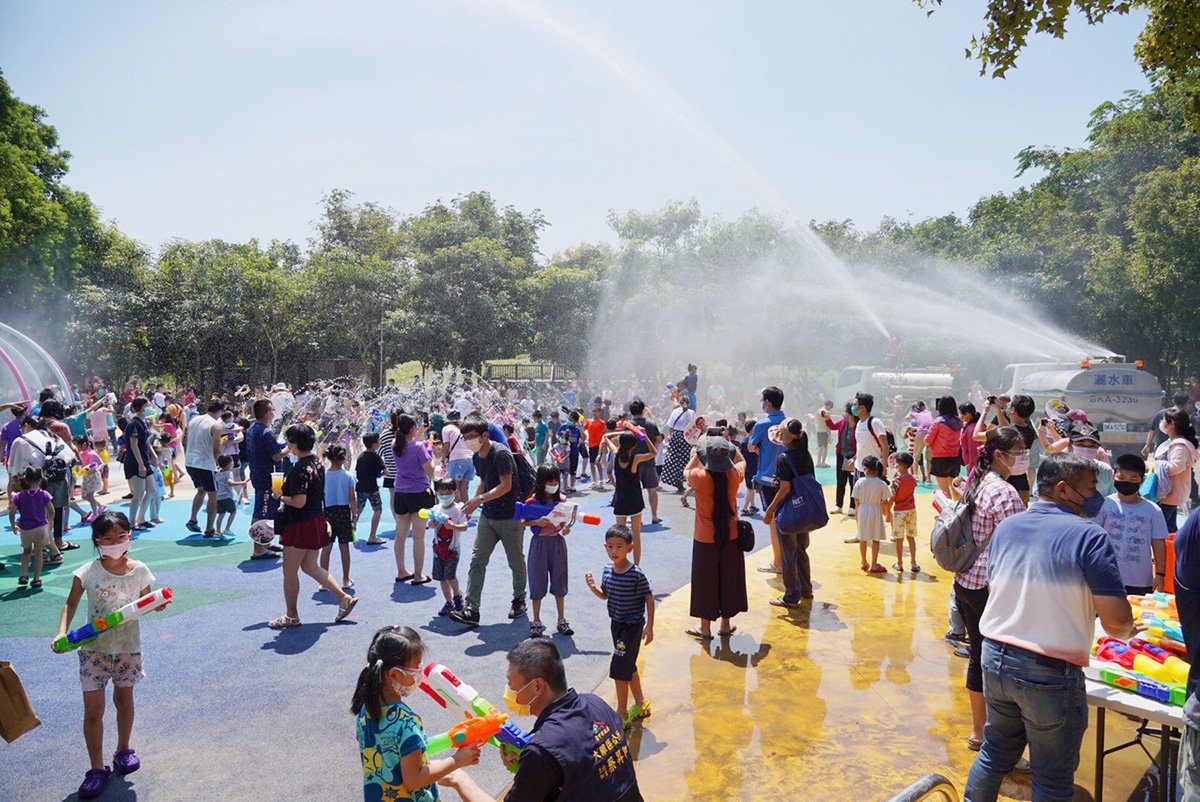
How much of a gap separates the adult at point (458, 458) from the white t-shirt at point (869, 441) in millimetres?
5104

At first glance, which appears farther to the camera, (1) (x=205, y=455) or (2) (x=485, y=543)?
(1) (x=205, y=455)

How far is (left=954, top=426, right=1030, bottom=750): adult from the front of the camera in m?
4.43

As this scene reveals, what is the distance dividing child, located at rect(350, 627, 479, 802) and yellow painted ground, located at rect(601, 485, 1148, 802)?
5.86 feet

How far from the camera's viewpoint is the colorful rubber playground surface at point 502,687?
4.48m

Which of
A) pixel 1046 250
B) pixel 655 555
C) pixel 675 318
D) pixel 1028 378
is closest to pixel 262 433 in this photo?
pixel 655 555

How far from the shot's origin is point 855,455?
11172 millimetres

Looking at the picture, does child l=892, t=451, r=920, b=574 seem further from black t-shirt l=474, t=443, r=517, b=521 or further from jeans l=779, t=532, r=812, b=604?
black t-shirt l=474, t=443, r=517, b=521

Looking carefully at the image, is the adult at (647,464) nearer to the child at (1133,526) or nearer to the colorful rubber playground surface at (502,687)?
the colorful rubber playground surface at (502,687)

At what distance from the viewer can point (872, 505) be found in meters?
8.77

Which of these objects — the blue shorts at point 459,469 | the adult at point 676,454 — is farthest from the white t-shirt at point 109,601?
the adult at point 676,454

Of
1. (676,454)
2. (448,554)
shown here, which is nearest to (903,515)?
(448,554)

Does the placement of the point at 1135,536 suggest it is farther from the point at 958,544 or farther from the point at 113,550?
the point at 113,550

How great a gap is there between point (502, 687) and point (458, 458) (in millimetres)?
4686

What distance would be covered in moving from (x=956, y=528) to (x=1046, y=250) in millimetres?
29899
